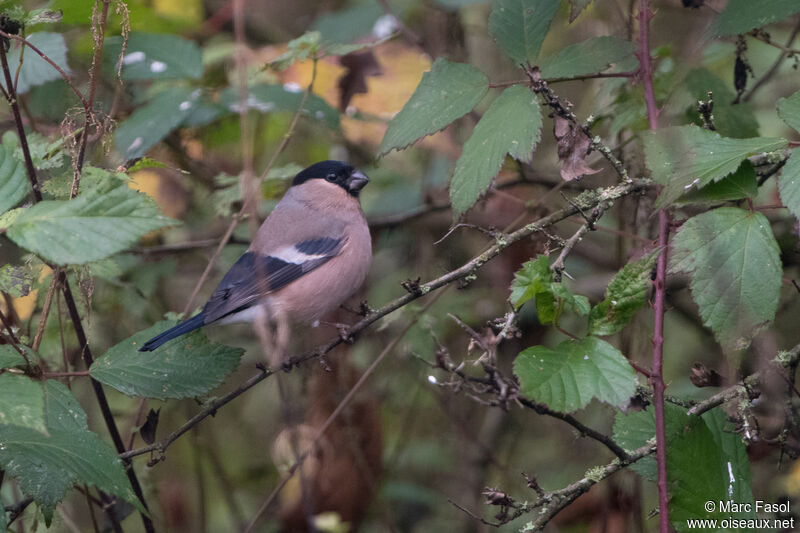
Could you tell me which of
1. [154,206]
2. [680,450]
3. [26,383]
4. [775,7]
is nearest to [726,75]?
[775,7]

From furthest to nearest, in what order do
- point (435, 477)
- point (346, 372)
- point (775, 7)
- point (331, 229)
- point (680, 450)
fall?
point (435, 477) → point (346, 372) → point (331, 229) → point (775, 7) → point (680, 450)

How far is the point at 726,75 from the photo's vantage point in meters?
4.34

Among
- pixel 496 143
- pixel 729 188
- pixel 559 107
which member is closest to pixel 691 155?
pixel 729 188

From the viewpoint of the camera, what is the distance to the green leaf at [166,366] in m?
2.17

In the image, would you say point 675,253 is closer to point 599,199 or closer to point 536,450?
point 599,199

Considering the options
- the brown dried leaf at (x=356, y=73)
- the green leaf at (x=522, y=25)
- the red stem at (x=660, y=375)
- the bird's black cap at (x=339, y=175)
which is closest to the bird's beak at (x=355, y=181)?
the bird's black cap at (x=339, y=175)

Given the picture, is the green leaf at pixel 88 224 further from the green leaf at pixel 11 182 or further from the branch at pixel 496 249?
the branch at pixel 496 249

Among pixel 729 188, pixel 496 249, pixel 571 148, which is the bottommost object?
pixel 496 249

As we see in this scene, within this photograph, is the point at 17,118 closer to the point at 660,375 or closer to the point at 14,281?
the point at 14,281

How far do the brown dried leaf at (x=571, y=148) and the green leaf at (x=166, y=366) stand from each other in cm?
112

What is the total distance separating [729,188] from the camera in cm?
194

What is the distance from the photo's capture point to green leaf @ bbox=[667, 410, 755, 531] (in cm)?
196

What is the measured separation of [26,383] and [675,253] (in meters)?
1.57

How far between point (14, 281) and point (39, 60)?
4.20ft
